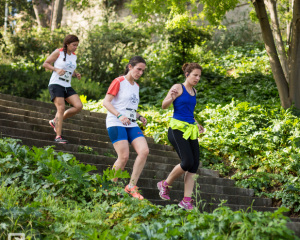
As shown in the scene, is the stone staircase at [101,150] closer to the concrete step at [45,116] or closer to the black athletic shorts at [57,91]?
the concrete step at [45,116]

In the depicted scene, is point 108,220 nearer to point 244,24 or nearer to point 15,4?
point 15,4

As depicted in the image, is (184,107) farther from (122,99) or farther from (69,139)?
(69,139)

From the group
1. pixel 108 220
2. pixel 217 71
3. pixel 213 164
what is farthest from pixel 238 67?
pixel 108 220

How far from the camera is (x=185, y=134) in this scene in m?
4.18

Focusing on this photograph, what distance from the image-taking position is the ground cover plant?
2488 millimetres

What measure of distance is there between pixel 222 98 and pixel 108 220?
27.9 feet

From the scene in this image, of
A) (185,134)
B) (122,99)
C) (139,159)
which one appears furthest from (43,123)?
(185,134)

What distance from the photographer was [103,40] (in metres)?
13.6

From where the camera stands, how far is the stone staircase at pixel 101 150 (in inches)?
Answer: 208

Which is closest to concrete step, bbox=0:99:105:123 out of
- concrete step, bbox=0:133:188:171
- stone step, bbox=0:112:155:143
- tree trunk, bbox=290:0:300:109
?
stone step, bbox=0:112:155:143

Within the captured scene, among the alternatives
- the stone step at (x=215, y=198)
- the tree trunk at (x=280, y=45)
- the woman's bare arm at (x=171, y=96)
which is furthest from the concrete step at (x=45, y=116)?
the tree trunk at (x=280, y=45)

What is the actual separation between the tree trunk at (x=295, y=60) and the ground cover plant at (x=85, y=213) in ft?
20.5

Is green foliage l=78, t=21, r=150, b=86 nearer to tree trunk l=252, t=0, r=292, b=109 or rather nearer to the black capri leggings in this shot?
tree trunk l=252, t=0, r=292, b=109

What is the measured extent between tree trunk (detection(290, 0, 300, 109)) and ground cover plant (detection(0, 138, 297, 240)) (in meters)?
6.25
